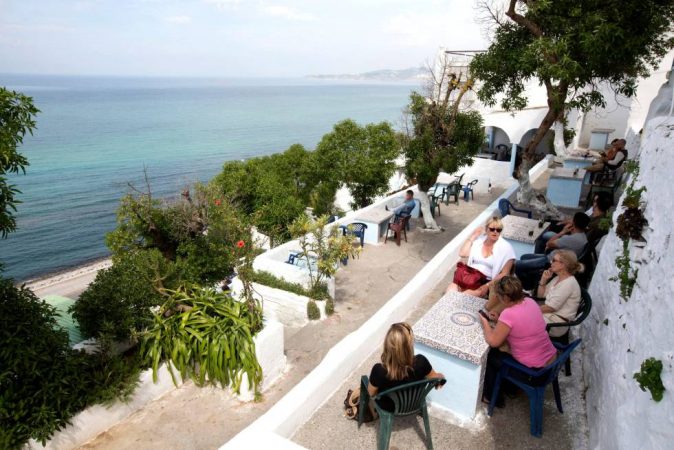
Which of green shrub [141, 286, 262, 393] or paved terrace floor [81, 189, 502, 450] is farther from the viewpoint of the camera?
green shrub [141, 286, 262, 393]

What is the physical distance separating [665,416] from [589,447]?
1.56 meters

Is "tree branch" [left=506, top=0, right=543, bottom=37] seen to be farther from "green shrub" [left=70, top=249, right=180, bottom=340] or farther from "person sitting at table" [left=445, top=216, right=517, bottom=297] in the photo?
"green shrub" [left=70, top=249, right=180, bottom=340]

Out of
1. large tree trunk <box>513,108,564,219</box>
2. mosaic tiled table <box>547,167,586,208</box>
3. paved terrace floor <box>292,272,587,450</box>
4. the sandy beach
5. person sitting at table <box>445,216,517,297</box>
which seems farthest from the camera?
the sandy beach

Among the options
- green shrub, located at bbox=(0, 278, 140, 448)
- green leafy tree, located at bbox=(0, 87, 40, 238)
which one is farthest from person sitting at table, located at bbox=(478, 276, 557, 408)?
green shrub, located at bbox=(0, 278, 140, 448)

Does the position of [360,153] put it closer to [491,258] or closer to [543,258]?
[543,258]

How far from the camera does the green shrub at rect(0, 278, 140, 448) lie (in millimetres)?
4469

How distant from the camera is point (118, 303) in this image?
609 centimetres

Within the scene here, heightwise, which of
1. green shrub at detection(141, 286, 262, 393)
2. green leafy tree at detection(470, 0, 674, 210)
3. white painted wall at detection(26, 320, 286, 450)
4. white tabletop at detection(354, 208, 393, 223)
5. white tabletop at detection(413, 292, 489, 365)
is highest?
green leafy tree at detection(470, 0, 674, 210)

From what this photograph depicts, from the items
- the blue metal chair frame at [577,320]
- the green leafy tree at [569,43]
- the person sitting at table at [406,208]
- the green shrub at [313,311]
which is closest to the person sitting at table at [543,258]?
the blue metal chair frame at [577,320]

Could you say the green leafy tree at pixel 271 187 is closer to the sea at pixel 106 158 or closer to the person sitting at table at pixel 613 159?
the sea at pixel 106 158

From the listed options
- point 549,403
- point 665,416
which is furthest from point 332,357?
point 665,416

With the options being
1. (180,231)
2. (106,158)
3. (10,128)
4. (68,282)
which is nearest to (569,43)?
(10,128)

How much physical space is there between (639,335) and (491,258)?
2447 mm

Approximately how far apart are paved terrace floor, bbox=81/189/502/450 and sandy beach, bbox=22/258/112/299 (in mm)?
18601
